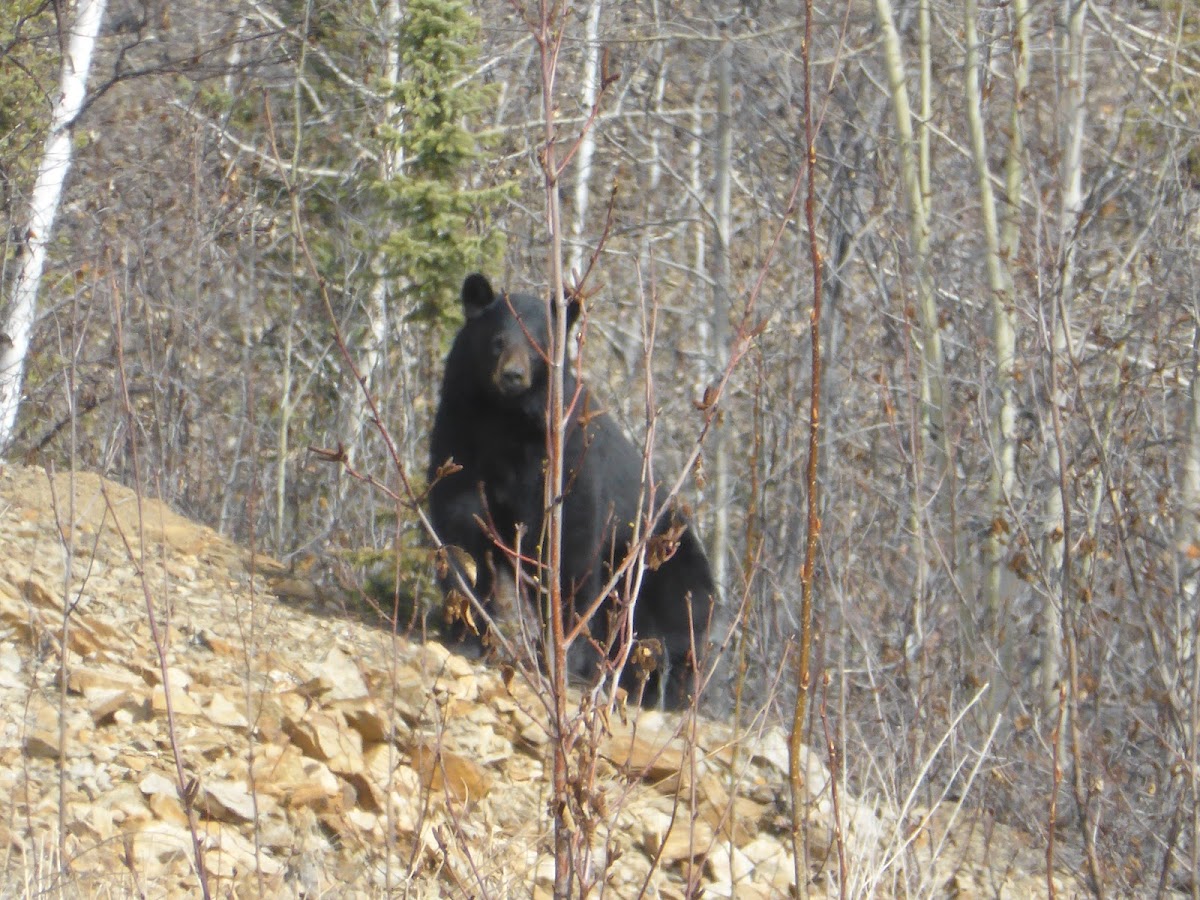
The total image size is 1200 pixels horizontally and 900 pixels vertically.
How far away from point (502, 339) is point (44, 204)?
500 centimetres

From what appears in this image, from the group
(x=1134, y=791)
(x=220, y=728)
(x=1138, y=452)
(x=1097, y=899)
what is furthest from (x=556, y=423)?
(x=1134, y=791)

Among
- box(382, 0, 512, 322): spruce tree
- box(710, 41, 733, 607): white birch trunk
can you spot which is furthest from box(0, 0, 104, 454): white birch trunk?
box(710, 41, 733, 607): white birch trunk

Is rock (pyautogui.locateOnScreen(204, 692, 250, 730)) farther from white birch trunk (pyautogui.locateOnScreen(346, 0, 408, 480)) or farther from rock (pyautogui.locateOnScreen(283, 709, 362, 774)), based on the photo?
white birch trunk (pyautogui.locateOnScreen(346, 0, 408, 480))

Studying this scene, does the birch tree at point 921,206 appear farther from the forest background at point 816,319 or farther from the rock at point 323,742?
the rock at point 323,742

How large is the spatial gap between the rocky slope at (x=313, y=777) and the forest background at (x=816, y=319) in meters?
0.47

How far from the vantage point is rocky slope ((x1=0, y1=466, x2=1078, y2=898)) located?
4836mm

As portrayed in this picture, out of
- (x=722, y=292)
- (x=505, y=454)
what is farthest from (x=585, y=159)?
(x=505, y=454)

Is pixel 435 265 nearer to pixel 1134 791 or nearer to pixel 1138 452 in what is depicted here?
pixel 1138 452

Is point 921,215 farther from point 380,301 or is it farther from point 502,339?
point 380,301

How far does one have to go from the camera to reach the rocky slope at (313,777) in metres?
4.84

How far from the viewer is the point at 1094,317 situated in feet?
31.7

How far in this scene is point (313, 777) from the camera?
18.5 feet

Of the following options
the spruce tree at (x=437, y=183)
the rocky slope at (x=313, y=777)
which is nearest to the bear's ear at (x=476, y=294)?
the spruce tree at (x=437, y=183)

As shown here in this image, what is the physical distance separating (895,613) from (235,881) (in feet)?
21.8
